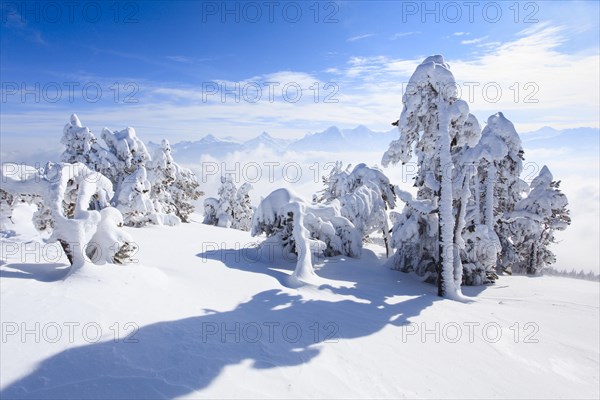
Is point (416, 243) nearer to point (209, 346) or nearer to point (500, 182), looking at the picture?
point (500, 182)

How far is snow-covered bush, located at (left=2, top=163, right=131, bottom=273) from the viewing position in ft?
28.0

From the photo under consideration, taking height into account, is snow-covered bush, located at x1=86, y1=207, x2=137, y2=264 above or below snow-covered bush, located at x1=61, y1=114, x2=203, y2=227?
below

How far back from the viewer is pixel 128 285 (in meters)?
8.15

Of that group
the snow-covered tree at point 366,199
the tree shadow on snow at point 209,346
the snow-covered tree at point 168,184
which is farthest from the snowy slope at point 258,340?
the snow-covered tree at point 168,184

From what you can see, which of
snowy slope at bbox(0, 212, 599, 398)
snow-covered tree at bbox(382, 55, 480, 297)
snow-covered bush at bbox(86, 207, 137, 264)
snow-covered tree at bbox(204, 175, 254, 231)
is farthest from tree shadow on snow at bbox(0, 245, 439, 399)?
snow-covered tree at bbox(204, 175, 254, 231)

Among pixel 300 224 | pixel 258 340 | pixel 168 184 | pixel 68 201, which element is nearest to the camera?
pixel 258 340

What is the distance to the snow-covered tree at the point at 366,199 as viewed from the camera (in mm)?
19016

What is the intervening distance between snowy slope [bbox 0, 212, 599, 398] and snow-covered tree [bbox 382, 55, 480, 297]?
2.17m

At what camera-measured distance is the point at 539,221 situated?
76.1ft

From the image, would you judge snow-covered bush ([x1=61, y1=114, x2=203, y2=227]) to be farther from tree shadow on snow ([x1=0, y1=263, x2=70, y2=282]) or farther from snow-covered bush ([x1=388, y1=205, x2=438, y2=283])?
snow-covered bush ([x1=388, y1=205, x2=438, y2=283])

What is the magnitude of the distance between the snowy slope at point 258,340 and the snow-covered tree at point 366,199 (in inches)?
287

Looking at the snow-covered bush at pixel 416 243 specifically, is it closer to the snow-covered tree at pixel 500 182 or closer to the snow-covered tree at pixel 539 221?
the snow-covered tree at pixel 500 182

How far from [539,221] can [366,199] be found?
13.5 m

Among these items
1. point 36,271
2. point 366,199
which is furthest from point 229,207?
point 36,271
